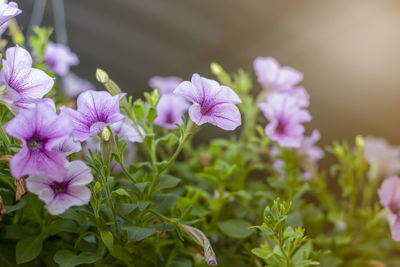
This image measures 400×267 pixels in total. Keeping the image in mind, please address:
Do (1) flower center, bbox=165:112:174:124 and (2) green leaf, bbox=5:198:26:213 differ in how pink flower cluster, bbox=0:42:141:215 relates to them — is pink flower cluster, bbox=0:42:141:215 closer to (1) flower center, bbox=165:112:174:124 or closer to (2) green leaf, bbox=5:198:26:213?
(2) green leaf, bbox=5:198:26:213

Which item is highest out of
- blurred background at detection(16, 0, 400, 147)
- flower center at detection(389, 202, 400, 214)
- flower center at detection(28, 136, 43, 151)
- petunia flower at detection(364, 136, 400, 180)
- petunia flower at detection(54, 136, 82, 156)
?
blurred background at detection(16, 0, 400, 147)

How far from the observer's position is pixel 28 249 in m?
0.49

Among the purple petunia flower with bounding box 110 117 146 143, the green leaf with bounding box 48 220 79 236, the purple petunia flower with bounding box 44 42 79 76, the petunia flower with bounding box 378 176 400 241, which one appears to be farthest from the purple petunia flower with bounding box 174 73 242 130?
the purple petunia flower with bounding box 44 42 79 76

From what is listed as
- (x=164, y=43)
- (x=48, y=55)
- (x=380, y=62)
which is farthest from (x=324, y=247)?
(x=164, y=43)

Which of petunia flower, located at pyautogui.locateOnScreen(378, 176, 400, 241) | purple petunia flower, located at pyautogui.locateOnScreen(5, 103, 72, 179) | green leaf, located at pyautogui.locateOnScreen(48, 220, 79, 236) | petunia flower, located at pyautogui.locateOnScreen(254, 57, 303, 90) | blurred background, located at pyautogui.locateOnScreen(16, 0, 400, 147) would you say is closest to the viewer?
purple petunia flower, located at pyautogui.locateOnScreen(5, 103, 72, 179)

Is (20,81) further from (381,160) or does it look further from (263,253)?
(381,160)

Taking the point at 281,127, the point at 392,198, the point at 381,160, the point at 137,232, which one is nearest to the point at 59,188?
the point at 137,232

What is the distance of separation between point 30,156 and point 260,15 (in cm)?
108

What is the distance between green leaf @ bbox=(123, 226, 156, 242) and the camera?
470mm

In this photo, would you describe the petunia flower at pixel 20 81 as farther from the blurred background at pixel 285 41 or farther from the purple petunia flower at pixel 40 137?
the blurred background at pixel 285 41

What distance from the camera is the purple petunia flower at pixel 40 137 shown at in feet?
1.29

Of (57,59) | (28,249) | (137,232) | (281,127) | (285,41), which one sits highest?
(285,41)

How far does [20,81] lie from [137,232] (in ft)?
0.73

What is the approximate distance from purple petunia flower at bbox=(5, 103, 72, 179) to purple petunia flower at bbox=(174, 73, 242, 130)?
0.15 meters
